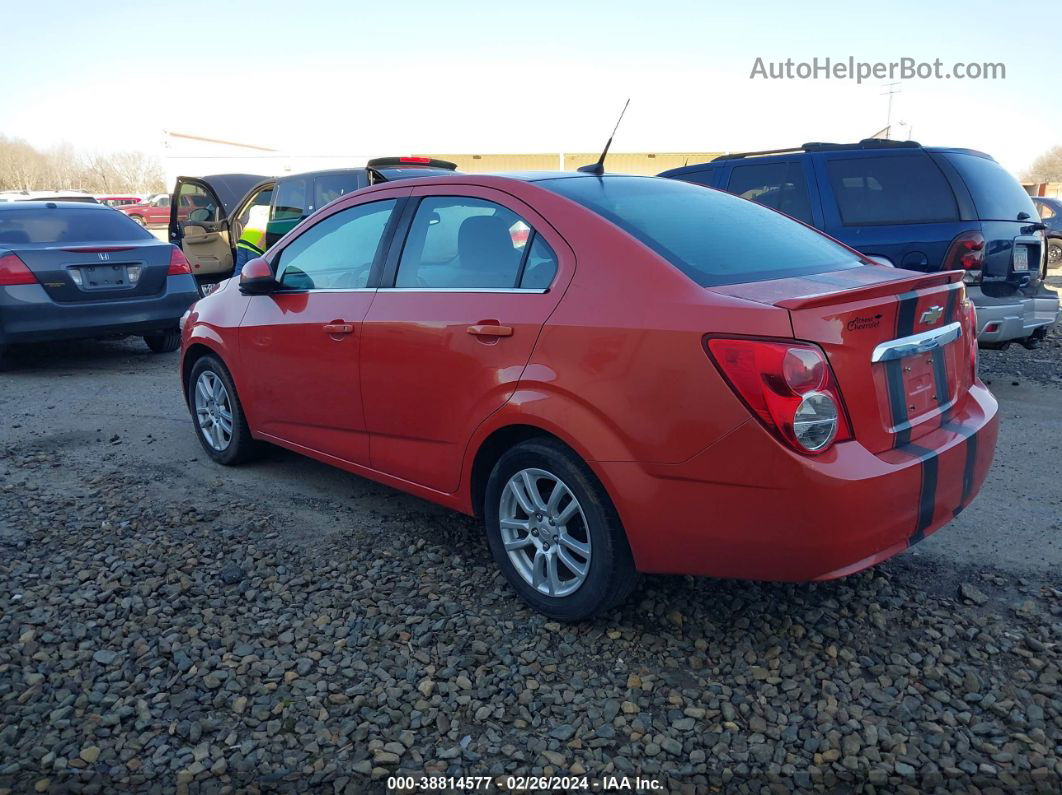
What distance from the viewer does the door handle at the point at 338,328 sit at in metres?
3.82

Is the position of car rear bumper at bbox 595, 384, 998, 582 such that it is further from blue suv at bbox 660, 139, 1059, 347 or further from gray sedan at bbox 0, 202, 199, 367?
gray sedan at bbox 0, 202, 199, 367

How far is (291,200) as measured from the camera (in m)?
9.90

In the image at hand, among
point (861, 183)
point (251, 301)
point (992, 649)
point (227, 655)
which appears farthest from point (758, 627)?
point (861, 183)

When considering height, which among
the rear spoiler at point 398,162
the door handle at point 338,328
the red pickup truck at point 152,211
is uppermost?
the red pickup truck at point 152,211

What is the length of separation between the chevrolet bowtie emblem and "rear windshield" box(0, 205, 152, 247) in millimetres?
7584

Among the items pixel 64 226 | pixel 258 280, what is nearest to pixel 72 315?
pixel 64 226

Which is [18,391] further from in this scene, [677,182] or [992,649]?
[992,649]

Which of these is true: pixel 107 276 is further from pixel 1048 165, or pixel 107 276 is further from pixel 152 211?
pixel 1048 165

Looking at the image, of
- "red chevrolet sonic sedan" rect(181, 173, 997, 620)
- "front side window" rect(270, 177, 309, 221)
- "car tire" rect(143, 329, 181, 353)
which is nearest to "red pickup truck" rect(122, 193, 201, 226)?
"front side window" rect(270, 177, 309, 221)

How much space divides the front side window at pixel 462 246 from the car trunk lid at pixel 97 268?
5209mm

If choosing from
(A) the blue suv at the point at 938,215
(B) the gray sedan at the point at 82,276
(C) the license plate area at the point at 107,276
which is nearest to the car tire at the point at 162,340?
(B) the gray sedan at the point at 82,276

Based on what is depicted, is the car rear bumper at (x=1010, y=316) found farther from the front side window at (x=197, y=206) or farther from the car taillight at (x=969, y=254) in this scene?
the front side window at (x=197, y=206)

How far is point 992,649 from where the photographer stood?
2.92 meters

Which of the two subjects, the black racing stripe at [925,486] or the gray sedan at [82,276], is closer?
the black racing stripe at [925,486]
